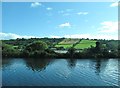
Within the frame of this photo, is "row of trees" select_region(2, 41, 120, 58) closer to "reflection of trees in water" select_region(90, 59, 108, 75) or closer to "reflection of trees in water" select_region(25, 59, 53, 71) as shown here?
"reflection of trees in water" select_region(25, 59, 53, 71)

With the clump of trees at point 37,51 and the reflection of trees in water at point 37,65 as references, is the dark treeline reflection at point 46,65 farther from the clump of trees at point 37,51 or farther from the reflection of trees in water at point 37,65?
the clump of trees at point 37,51

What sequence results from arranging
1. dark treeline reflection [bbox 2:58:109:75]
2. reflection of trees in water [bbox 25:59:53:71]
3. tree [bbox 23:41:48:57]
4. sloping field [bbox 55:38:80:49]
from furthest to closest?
sloping field [bbox 55:38:80:49], tree [bbox 23:41:48:57], reflection of trees in water [bbox 25:59:53:71], dark treeline reflection [bbox 2:58:109:75]

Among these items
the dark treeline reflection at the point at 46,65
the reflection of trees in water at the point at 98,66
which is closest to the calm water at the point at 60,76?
the reflection of trees in water at the point at 98,66

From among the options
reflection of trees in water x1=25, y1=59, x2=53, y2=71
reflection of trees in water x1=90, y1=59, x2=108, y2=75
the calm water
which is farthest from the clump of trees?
the calm water

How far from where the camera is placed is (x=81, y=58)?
165ft

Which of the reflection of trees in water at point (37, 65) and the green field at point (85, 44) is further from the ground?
the green field at point (85, 44)

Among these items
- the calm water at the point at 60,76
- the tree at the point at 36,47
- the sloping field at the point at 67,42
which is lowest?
the calm water at the point at 60,76

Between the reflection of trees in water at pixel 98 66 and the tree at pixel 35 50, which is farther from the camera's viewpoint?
the tree at pixel 35 50

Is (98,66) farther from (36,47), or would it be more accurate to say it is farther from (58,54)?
(36,47)

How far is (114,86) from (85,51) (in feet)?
106

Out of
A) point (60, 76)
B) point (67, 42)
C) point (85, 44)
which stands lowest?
point (60, 76)

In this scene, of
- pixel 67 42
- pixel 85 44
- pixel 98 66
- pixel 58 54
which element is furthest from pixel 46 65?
pixel 67 42

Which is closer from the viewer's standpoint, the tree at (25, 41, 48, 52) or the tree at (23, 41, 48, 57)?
the tree at (23, 41, 48, 57)

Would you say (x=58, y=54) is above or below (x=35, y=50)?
below
